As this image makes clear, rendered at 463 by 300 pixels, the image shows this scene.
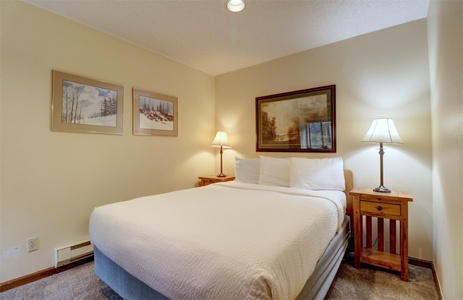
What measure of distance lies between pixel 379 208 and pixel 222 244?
1.70m

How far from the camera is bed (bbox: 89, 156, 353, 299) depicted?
0.92 meters

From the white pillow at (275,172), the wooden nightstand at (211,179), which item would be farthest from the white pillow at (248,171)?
the wooden nightstand at (211,179)

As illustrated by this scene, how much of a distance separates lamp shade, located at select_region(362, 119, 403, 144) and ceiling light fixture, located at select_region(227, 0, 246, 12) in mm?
1699

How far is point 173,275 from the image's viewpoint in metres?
1.03

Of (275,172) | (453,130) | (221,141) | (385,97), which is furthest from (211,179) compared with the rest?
(453,130)

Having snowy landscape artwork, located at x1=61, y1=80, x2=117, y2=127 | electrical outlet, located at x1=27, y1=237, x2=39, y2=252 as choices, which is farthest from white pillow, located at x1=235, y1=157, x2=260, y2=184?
electrical outlet, located at x1=27, y1=237, x2=39, y2=252

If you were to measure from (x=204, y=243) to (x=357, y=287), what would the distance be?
1.53 meters

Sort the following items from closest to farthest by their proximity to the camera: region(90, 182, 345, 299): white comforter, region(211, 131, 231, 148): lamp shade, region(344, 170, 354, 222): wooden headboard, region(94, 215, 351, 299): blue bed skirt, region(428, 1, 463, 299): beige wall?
region(90, 182, 345, 299): white comforter, region(428, 1, 463, 299): beige wall, region(94, 215, 351, 299): blue bed skirt, region(344, 170, 354, 222): wooden headboard, region(211, 131, 231, 148): lamp shade

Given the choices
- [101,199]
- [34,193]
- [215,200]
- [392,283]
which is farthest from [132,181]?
[392,283]

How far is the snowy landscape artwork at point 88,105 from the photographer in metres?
2.17

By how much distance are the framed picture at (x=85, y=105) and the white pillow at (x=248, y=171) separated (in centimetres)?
157

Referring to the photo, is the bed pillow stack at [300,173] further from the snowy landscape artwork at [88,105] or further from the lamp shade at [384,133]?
the snowy landscape artwork at [88,105]

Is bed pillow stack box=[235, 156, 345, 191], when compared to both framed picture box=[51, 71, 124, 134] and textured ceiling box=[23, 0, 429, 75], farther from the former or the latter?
framed picture box=[51, 71, 124, 134]

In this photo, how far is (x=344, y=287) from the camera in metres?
1.80
